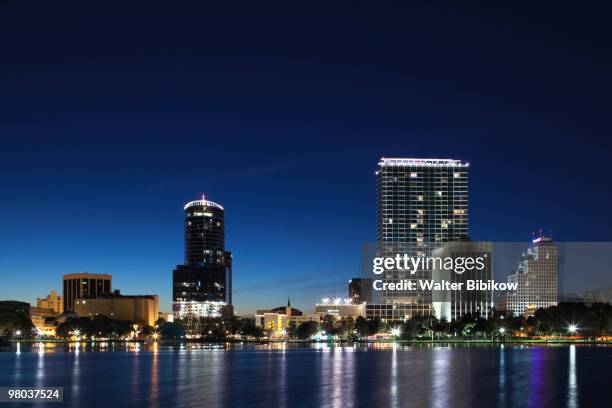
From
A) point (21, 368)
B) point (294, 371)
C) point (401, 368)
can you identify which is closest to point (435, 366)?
point (401, 368)

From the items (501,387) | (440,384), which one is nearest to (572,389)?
(501,387)

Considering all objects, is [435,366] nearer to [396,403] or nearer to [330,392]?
[330,392]

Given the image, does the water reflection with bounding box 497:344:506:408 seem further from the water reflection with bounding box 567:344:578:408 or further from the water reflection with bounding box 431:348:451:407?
the water reflection with bounding box 567:344:578:408

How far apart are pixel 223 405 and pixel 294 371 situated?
111 feet

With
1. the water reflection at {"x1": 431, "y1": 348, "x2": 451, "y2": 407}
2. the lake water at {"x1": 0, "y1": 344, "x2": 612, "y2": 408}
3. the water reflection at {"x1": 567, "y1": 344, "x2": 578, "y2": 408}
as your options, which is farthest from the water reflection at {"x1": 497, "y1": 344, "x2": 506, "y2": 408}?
the water reflection at {"x1": 567, "y1": 344, "x2": 578, "y2": 408}

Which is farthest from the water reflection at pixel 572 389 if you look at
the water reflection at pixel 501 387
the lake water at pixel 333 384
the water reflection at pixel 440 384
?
the water reflection at pixel 440 384

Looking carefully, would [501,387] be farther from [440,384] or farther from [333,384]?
[333,384]

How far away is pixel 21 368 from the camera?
9050 centimetres

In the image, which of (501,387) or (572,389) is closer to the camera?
(572,389)

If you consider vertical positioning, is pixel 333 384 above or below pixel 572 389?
below

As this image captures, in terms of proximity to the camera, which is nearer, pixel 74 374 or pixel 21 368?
pixel 74 374

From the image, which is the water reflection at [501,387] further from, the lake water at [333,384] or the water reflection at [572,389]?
the water reflection at [572,389]

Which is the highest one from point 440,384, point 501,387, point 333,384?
point 501,387

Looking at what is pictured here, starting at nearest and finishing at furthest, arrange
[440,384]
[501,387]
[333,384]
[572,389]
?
[572,389], [501,387], [440,384], [333,384]
